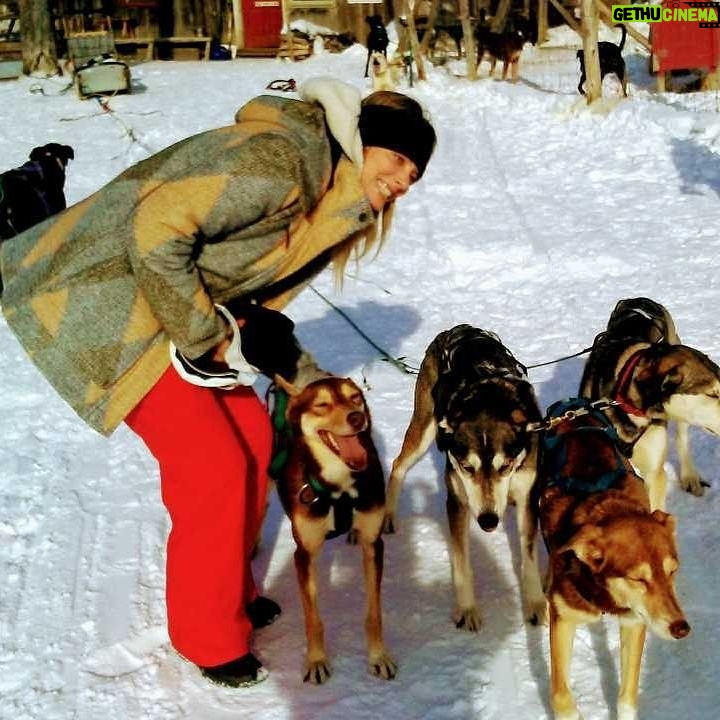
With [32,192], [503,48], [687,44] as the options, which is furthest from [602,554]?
A: [503,48]

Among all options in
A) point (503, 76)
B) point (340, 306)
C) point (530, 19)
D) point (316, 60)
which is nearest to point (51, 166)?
point (340, 306)

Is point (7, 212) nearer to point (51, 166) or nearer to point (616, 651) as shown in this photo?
point (51, 166)

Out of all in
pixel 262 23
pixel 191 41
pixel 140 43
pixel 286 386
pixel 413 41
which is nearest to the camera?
pixel 286 386

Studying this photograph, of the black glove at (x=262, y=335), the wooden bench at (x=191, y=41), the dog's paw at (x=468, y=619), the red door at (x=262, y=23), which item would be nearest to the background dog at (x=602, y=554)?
the dog's paw at (x=468, y=619)

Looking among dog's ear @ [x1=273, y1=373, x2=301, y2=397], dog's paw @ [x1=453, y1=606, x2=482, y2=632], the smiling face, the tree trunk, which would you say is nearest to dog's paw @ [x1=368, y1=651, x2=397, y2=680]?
dog's paw @ [x1=453, y1=606, x2=482, y2=632]

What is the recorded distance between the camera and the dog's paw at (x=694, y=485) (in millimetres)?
3609

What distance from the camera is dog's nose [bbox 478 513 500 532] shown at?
2670mm

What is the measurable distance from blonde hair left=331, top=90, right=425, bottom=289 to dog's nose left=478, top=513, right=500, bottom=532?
0.85 m

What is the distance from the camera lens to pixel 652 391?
10.4 feet

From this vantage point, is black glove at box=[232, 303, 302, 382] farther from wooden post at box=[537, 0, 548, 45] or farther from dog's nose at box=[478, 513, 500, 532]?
wooden post at box=[537, 0, 548, 45]

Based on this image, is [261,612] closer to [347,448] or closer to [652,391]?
[347,448]

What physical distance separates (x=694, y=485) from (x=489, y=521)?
1387 mm

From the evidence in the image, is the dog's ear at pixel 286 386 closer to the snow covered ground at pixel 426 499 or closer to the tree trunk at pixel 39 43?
the snow covered ground at pixel 426 499

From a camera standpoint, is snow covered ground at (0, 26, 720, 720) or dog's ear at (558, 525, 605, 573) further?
snow covered ground at (0, 26, 720, 720)
